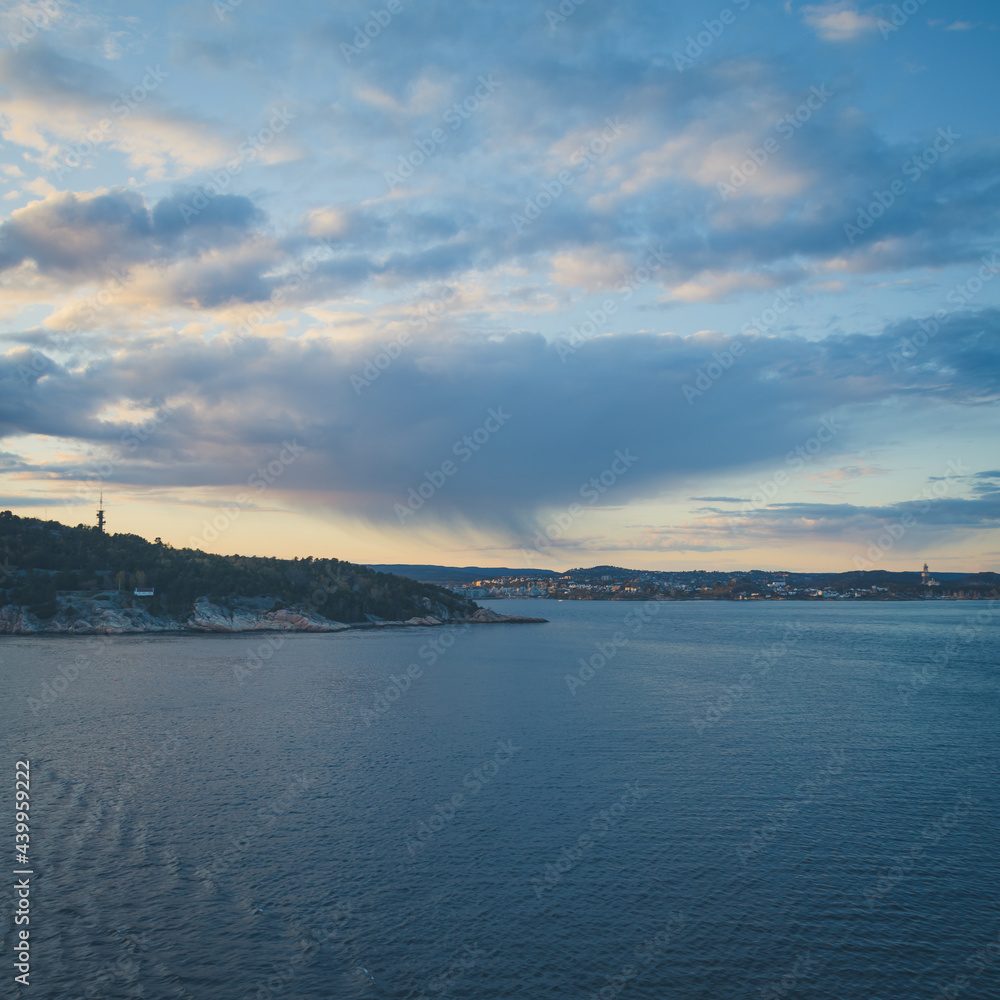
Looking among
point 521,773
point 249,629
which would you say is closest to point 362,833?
point 521,773

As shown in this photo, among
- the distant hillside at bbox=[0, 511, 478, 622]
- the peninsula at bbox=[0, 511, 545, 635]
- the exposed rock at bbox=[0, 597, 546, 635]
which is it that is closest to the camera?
the exposed rock at bbox=[0, 597, 546, 635]

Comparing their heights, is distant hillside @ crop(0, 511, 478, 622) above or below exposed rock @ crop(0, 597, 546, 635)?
above

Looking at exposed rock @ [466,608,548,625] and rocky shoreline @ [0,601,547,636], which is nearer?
rocky shoreline @ [0,601,547,636]

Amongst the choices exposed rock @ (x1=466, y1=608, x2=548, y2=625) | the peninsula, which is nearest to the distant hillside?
the peninsula

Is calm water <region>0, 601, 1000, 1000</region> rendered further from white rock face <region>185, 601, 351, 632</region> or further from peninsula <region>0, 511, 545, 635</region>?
white rock face <region>185, 601, 351, 632</region>

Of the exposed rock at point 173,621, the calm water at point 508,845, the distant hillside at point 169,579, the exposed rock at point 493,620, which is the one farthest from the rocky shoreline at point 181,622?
the calm water at point 508,845

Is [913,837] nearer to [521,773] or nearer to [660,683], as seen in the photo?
[521,773]

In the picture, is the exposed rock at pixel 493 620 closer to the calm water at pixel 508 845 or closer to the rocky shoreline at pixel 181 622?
the rocky shoreline at pixel 181 622
